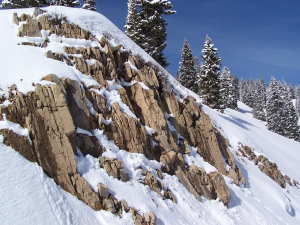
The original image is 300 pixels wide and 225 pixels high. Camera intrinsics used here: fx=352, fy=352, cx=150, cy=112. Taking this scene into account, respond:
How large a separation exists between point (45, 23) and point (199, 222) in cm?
1345

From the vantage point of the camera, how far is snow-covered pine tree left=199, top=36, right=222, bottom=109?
45.6 meters

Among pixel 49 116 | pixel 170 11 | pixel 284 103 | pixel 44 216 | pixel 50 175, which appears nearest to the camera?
pixel 44 216

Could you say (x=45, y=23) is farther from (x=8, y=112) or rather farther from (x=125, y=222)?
(x=125, y=222)

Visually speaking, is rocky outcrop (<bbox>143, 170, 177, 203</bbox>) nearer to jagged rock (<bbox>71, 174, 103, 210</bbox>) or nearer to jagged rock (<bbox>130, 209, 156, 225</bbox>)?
jagged rock (<bbox>130, 209, 156, 225</bbox>)

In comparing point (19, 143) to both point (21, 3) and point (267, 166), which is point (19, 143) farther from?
point (21, 3)

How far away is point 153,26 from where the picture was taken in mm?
38062

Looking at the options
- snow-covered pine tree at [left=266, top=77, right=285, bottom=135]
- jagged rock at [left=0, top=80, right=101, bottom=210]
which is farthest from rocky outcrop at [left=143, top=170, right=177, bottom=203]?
snow-covered pine tree at [left=266, top=77, right=285, bottom=135]

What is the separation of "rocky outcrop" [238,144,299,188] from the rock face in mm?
2945

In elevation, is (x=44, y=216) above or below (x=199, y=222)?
above

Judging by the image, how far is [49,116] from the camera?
583 inches

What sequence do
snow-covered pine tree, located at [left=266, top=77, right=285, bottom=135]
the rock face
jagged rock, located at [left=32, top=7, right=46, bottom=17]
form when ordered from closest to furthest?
the rock face → jagged rock, located at [left=32, top=7, right=46, bottom=17] → snow-covered pine tree, located at [left=266, top=77, right=285, bottom=135]

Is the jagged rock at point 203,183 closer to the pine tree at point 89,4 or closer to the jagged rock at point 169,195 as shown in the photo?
the jagged rock at point 169,195

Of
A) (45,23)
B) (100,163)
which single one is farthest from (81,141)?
(45,23)

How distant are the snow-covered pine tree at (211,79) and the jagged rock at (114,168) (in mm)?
31159
